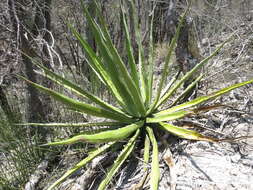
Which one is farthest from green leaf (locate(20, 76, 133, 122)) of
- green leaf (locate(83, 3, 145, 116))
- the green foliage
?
the green foliage

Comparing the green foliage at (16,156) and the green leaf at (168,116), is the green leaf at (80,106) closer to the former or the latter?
the green leaf at (168,116)

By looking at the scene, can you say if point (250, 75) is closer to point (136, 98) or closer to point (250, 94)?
point (250, 94)

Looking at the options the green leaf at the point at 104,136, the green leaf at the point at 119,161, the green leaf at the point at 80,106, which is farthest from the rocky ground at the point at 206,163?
the green leaf at the point at 80,106

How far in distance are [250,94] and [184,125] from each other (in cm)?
84

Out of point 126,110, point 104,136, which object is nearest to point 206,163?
point 104,136

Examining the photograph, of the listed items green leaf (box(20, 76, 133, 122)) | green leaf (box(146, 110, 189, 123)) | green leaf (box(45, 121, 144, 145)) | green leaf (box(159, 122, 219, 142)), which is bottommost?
green leaf (box(159, 122, 219, 142))

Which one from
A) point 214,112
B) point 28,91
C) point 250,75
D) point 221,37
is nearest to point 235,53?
point 250,75

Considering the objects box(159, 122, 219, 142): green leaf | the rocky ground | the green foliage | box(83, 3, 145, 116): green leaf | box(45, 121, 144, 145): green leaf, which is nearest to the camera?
box(45, 121, 144, 145): green leaf

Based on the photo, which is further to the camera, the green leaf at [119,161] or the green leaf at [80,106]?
the green leaf at [80,106]

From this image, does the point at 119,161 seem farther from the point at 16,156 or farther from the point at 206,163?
the point at 16,156

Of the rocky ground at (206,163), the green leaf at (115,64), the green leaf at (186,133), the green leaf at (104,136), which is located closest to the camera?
the green leaf at (104,136)

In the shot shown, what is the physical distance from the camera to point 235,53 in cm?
341

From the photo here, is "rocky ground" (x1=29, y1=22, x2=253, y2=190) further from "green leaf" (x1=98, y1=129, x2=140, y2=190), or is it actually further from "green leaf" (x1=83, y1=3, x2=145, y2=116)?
"green leaf" (x1=83, y1=3, x2=145, y2=116)

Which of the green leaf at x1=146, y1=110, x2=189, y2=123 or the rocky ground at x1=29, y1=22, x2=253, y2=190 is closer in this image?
the rocky ground at x1=29, y1=22, x2=253, y2=190
